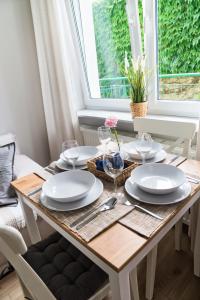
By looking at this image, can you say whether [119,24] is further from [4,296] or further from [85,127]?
[4,296]

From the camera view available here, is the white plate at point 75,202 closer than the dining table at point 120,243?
No

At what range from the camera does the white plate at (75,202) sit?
89 cm

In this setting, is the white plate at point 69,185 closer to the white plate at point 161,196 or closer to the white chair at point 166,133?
the white plate at point 161,196

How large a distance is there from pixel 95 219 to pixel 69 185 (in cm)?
25

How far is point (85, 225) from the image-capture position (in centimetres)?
81

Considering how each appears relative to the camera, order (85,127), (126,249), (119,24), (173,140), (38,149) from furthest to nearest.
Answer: (38,149)
(85,127)
(119,24)
(173,140)
(126,249)

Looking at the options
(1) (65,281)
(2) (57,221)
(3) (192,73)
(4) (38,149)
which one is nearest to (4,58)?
(4) (38,149)

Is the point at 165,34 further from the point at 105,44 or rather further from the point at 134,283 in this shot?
the point at 134,283

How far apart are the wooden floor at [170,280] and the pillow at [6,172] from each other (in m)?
0.54

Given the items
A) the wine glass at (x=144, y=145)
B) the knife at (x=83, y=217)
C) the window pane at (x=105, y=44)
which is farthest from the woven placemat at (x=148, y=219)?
the window pane at (x=105, y=44)

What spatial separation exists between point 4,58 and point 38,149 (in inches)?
37.4

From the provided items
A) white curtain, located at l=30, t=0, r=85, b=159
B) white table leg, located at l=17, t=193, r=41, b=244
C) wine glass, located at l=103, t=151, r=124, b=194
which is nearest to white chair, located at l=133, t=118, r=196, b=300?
wine glass, located at l=103, t=151, r=124, b=194

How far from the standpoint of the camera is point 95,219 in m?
0.83

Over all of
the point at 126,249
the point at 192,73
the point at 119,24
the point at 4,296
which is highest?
the point at 119,24
